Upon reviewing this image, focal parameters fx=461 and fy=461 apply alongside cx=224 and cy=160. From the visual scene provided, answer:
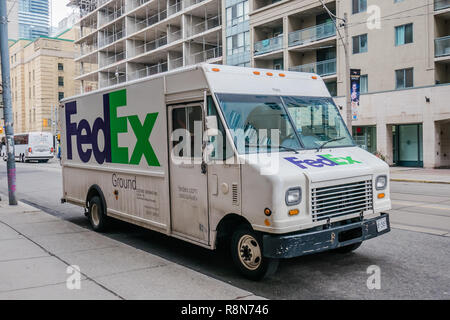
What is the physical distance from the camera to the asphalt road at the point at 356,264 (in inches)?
213

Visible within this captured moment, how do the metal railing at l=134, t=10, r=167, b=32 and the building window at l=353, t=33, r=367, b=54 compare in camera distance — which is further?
the metal railing at l=134, t=10, r=167, b=32

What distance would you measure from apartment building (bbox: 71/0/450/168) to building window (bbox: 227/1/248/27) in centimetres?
9

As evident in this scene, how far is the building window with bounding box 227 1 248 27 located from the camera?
136ft

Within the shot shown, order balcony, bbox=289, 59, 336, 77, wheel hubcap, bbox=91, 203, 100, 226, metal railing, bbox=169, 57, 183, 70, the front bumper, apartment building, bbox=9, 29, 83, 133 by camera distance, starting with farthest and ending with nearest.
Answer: apartment building, bbox=9, 29, 83, 133, metal railing, bbox=169, 57, 183, 70, balcony, bbox=289, 59, 336, 77, wheel hubcap, bbox=91, 203, 100, 226, the front bumper

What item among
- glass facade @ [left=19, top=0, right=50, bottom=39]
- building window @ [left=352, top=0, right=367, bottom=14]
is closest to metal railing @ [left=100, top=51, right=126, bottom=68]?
glass facade @ [left=19, top=0, right=50, bottom=39]

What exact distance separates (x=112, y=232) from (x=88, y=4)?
64282mm

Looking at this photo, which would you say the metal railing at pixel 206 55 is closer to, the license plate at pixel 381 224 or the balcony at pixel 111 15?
the balcony at pixel 111 15

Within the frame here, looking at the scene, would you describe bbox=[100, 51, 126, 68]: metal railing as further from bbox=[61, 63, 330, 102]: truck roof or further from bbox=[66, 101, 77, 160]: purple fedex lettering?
bbox=[61, 63, 330, 102]: truck roof

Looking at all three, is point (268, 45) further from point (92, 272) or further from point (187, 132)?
point (92, 272)

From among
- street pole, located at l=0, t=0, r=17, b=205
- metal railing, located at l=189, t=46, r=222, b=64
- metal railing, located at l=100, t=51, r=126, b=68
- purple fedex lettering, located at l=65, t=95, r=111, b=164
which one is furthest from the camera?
metal railing, located at l=100, t=51, r=126, b=68

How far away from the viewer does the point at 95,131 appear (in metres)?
9.21

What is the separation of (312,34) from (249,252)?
106ft

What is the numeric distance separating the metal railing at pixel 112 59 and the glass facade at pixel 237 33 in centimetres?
2131
